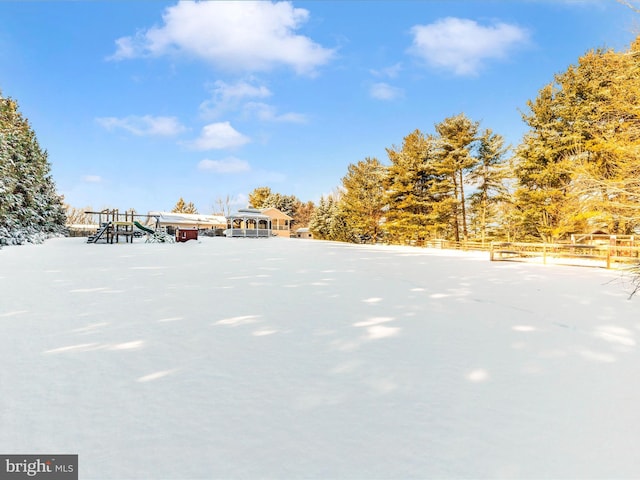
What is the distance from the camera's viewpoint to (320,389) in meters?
2.35

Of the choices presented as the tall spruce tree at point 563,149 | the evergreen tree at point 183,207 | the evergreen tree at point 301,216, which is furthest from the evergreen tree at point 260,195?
the tall spruce tree at point 563,149

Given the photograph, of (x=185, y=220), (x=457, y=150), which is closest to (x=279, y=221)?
(x=185, y=220)

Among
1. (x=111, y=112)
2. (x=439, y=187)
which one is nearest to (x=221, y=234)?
(x=111, y=112)

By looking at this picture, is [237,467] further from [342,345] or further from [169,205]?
[169,205]

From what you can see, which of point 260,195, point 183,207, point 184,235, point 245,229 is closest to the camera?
point 184,235

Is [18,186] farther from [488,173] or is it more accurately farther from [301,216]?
[301,216]

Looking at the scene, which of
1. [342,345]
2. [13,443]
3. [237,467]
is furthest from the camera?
[342,345]

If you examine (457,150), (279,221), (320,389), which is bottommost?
(320,389)

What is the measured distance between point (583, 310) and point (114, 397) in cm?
616

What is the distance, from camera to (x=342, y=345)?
10.8ft

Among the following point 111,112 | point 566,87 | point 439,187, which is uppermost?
point 111,112

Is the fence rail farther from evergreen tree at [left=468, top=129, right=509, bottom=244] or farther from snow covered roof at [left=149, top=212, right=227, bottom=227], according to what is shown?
snow covered roof at [left=149, top=212, right=227, bottom=227]

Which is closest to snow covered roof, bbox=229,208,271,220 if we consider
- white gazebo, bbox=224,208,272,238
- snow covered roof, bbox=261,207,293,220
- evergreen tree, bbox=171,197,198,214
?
white gazebo, bbox=224,208,272,238

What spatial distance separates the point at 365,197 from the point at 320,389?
2964 centimetres
